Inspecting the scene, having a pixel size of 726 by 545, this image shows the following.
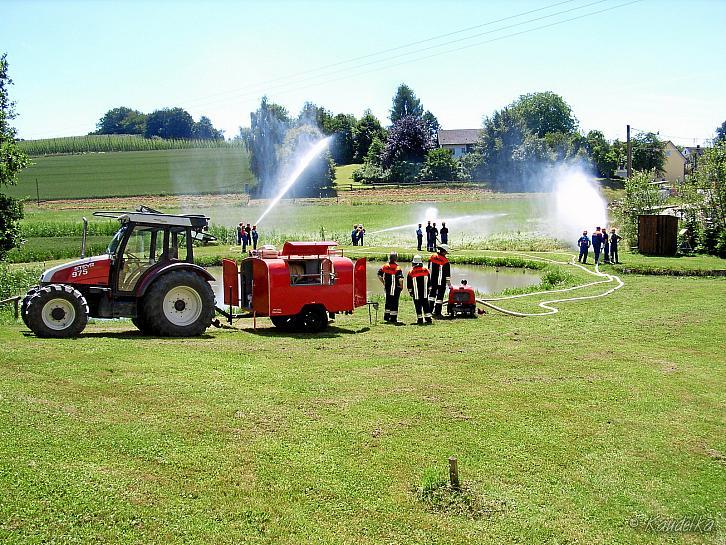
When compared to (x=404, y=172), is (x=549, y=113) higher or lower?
higher

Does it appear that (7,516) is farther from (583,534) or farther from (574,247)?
(574,247)

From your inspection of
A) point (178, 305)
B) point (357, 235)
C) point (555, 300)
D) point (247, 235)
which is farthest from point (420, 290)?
point (357, 235)

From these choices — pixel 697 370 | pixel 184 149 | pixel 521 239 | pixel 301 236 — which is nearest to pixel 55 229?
pixel 301 236

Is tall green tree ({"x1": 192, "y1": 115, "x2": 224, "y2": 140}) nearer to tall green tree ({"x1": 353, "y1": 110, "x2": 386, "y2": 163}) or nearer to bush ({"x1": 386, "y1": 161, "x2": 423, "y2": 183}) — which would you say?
tall green tree ({"x1": 353, "y1": 110, "x2": 386, "y2": 163})

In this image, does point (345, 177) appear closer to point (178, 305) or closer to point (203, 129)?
point (203, 129)

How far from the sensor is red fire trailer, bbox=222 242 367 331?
54.6ft

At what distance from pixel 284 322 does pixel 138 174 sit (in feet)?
254

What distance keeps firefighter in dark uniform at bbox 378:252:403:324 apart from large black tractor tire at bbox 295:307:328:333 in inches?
84.4

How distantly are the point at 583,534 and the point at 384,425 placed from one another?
324cm

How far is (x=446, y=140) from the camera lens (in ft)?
441

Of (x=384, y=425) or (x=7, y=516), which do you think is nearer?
(x=7, y=516)

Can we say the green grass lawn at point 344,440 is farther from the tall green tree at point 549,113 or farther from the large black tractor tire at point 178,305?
the tall green tree at point 549,113

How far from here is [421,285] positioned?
62.6 ft

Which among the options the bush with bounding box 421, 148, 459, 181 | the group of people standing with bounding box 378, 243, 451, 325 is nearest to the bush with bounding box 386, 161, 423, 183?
the bush with bounding box 421, 148, 459, 181
